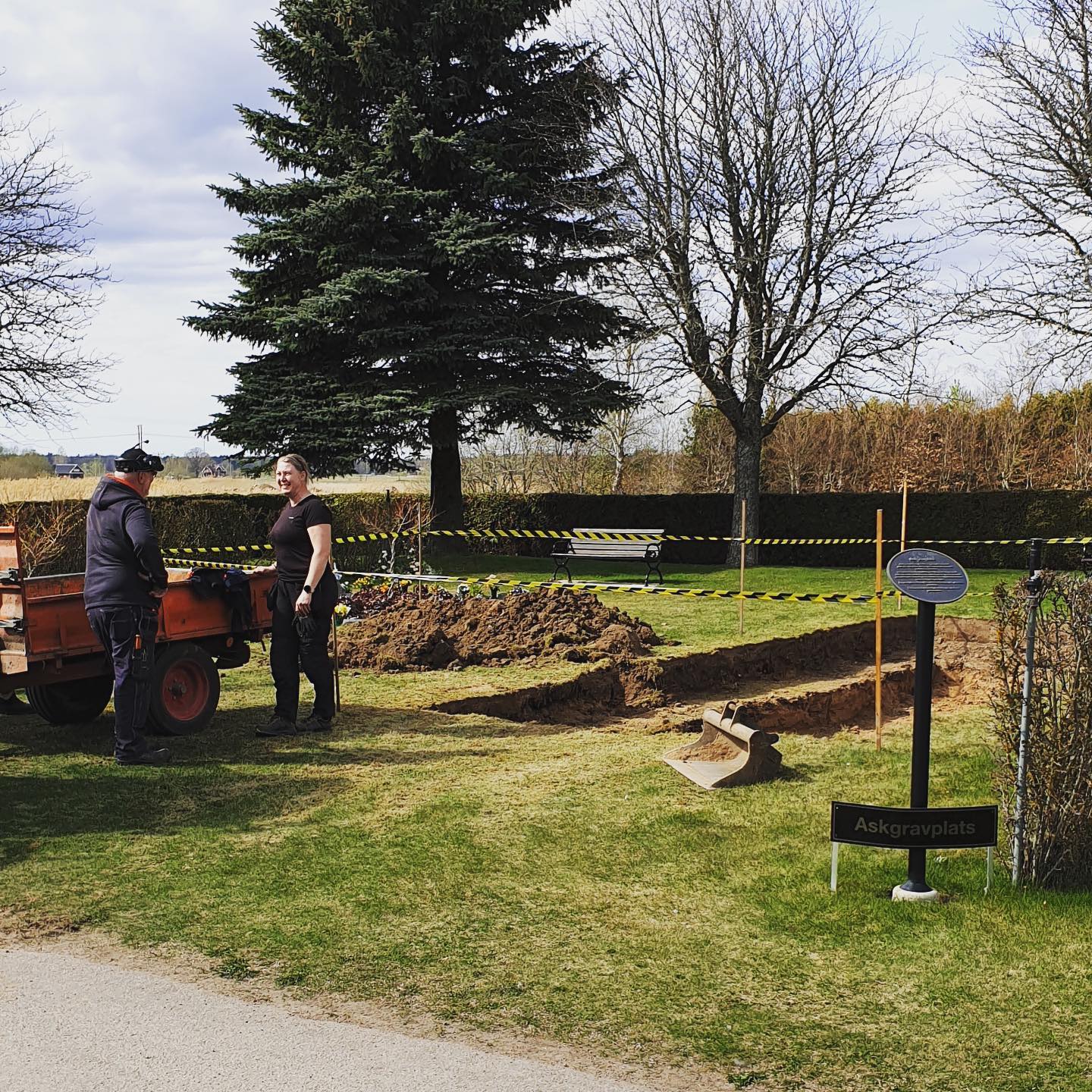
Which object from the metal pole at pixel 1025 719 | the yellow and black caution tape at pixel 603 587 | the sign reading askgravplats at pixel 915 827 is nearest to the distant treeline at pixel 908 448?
the yellow and black caution tape at pixel 603 587

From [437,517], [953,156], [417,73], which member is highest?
[417,73]

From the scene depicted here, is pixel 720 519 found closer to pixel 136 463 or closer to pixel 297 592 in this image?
pixel 297 592

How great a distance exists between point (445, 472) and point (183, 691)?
1751 cm

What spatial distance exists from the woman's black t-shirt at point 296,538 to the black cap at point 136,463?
103 centimetres

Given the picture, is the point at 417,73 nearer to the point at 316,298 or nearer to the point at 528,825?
the point at 316,298

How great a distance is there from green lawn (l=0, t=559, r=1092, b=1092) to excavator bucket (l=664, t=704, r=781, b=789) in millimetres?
148

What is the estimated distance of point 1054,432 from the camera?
139 feet

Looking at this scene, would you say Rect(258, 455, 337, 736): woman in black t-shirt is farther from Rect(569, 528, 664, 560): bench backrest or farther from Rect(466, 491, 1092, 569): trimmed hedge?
Rect(466, 491, 1092, 569): trimmed hedge

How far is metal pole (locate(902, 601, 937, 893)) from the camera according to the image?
527 cm

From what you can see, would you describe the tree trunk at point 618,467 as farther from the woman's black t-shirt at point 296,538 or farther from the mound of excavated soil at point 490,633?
the woman's black t-shirt at point 296,538

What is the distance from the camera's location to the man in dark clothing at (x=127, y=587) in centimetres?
745

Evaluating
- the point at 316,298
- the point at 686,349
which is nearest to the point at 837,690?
the point at 686,349

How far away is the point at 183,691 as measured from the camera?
8.65 m

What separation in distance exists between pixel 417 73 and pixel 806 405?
11.1 metres
